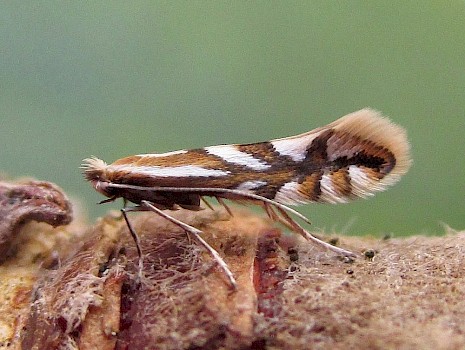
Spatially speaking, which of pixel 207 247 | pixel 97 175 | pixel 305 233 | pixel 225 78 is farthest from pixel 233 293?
pixel 225 78

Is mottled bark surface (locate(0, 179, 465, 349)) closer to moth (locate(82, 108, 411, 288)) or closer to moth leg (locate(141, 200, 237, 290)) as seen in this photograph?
moth leg (locate(141, 200, 237, 290))

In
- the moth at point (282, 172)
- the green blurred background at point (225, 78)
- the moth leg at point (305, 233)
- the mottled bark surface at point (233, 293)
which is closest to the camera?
the mottled bark surface at point (233, 293)

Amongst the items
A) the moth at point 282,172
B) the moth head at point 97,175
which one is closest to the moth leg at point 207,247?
the moth at point 282,172

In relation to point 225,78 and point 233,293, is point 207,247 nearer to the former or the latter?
point 233,293

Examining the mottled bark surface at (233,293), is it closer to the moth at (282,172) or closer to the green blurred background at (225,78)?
the moth at (282,172)

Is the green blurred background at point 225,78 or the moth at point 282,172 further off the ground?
the green blurred background at point 225,78

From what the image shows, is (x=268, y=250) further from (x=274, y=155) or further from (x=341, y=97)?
(x=341, y=97)
